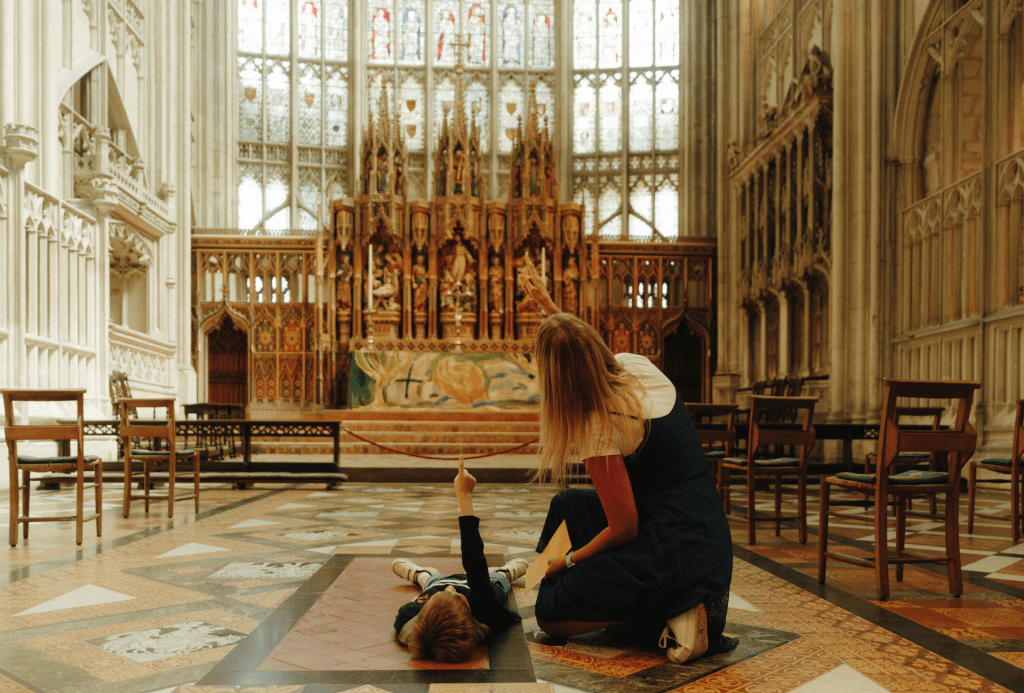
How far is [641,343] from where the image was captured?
1520 centimetres

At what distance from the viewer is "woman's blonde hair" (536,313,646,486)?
2.32 metres

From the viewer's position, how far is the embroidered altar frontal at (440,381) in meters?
11.6

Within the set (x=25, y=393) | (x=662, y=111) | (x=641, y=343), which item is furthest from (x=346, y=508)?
(x=662, y=111)

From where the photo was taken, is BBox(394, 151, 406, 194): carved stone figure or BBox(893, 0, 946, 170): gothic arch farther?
BBox(394, 151, 406, 194): carved stone figure

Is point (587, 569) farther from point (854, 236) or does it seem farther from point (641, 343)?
point (641, 343)

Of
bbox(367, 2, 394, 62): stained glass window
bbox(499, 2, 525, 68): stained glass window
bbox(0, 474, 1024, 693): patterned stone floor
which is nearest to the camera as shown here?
bbox(0, 474, 1024, 693): patterned stone floor

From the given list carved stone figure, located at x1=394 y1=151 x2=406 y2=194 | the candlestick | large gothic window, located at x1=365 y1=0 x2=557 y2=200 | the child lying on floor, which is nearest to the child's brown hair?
the child lying on floor

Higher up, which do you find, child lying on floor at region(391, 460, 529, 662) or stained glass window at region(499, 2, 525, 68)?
stained glass window at region(499, 2, 525, 68)

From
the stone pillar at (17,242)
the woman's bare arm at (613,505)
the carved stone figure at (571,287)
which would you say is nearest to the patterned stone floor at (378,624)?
the woman's bare arm at (613,505)

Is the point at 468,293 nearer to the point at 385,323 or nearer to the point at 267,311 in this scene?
the point at 385,323

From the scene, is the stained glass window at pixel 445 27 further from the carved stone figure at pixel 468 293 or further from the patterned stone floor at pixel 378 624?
the patterned stone floor at pixel 378 624

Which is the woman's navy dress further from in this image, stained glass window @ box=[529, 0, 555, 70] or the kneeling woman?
stained glass window @ box=[529, 0, 555, 70]

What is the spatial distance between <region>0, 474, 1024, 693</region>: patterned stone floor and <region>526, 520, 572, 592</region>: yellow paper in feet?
0.64

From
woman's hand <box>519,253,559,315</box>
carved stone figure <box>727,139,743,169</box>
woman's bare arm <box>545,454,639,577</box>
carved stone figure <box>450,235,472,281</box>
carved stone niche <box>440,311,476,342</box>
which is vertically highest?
carved stone figure <box>727,139,743,169</box>
